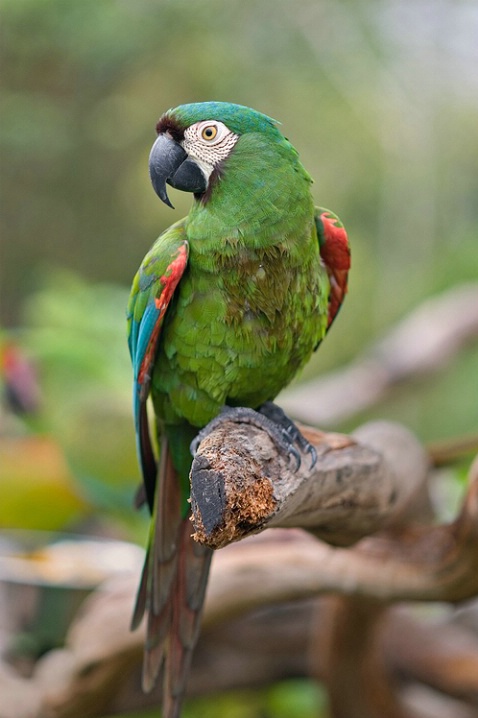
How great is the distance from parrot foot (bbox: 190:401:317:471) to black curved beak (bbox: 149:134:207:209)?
0.78ft

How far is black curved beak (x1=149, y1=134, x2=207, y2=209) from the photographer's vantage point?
801 mm

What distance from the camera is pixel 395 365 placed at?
1895 millimetres

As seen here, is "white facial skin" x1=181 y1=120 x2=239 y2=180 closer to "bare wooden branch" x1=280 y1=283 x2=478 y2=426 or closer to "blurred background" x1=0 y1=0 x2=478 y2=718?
"bare wooden branch" x1=280 y1=283 x2=478 y2=426

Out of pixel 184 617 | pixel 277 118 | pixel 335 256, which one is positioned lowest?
pixel 184 617

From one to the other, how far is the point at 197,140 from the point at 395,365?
1.21 meters

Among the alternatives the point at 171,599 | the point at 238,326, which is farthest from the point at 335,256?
the point at 171,599

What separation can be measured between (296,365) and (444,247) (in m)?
2.23

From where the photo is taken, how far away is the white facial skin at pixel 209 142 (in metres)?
0.79

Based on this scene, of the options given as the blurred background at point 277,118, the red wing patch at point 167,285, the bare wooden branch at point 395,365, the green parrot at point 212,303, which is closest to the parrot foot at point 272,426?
the green parrot at point 212,303

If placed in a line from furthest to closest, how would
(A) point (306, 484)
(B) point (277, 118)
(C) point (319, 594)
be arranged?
(B) point (277, 118)
(C) point (319, 594)
(A) point (306, 484)

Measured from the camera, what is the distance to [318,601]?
1376 mm

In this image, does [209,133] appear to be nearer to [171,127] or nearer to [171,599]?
[171,127]

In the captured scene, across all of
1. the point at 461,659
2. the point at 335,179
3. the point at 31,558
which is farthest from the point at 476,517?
the point at 335,179

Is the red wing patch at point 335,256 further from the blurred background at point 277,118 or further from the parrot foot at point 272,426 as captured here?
the blurred background at point 277,118
